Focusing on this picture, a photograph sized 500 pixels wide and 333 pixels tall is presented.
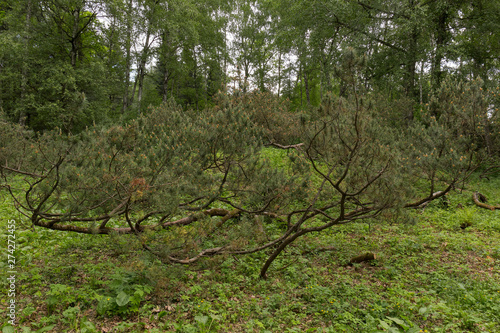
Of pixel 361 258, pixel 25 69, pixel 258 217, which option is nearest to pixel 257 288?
pixel 258 217

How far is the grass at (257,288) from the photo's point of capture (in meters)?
3.18

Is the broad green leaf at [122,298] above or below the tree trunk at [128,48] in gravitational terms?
below

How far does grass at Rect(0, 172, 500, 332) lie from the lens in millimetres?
3180

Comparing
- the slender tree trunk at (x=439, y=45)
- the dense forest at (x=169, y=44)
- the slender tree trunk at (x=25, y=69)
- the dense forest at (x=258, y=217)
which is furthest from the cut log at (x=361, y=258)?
the slender tree trunk at (x=25, y=69)

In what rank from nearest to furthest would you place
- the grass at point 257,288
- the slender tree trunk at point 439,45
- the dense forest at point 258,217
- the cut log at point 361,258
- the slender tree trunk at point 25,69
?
the grass at point 257,288
the dense forest at point 258,217
the cut log at point 361,258
the slender tree trunk at point 25,69
the slender tree trunk at point 439,45

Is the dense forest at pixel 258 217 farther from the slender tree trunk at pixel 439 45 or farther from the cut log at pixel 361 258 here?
the slender tree trunk at pixel 439 45

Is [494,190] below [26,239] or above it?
above

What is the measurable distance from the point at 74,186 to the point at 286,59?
85.4ft

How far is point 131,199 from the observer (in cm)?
324

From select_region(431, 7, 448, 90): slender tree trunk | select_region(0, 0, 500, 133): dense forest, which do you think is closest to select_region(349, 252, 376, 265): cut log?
select_region(0, 0, 500, 133): dense forest

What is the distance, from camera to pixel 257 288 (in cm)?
429

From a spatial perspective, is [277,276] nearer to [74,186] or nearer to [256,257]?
[256,257]

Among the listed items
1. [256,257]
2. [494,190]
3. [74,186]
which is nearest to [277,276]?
[256,257]

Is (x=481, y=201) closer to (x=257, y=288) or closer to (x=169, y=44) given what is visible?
(x=257, y=288)
